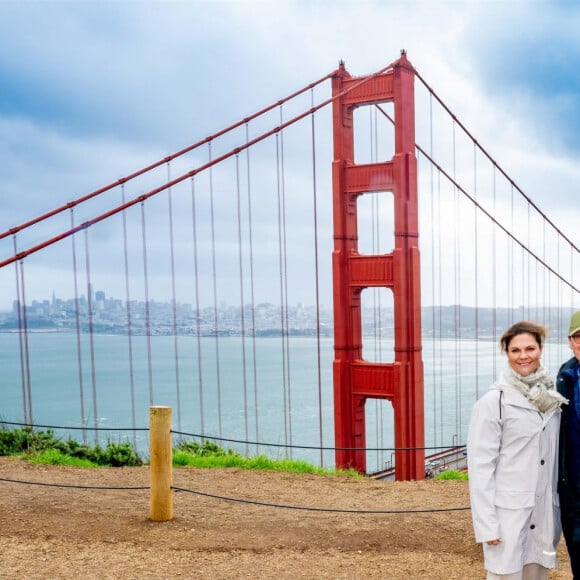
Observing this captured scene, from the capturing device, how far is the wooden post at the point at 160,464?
17.5ft

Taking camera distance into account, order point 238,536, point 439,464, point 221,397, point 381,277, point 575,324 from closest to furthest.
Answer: point 575,324
point 238,536
point 381,277
point 439,464
point 221,397

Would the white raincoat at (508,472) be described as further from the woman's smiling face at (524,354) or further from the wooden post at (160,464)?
the wooden post at (160,464)

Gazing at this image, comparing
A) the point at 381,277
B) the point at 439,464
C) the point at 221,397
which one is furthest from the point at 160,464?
the point at 221,397

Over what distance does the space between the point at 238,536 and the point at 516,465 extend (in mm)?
2814

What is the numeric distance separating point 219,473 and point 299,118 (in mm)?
10348

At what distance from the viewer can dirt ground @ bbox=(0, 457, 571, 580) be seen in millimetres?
4492

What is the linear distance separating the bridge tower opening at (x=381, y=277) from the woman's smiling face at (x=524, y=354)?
32.1 ft

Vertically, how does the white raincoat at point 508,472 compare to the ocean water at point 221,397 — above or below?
above

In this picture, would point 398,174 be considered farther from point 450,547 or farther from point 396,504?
point 450,547

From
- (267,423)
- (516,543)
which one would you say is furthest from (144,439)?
(516,543)

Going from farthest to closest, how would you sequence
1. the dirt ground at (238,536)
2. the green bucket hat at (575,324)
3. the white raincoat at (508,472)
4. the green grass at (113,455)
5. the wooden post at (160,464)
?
the green grass at (113,455) < the wooden post at (160,464) < the dirt ground at (238,536) < the green bucket hat at (575,324) < the white raincoat at (508,472)

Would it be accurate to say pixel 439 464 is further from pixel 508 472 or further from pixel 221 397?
pixel 221 397

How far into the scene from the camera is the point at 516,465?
9.12ft

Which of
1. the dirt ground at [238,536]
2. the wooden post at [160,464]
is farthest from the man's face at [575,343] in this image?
the wooden post at [160,464]
